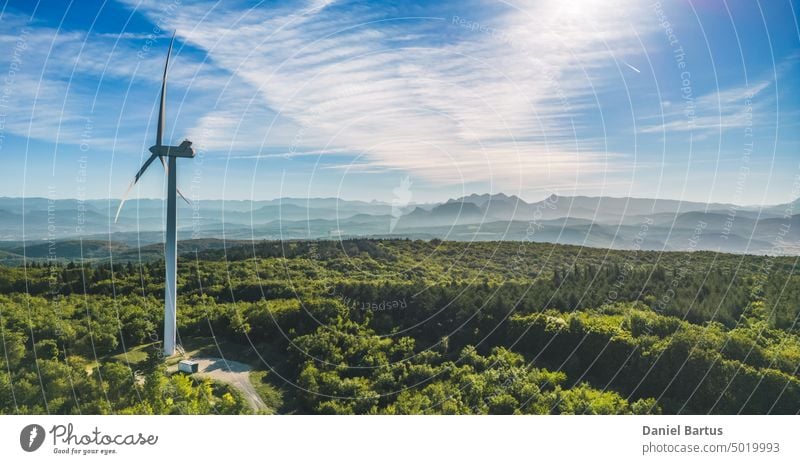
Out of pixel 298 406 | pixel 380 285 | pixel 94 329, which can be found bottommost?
pixel 298 406

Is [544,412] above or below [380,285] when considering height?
below

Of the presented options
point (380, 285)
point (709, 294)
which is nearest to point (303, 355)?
point (380, 285)

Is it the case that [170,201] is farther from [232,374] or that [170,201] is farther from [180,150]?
[232,374]

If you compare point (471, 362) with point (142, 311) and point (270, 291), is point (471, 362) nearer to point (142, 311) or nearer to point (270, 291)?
point (270, 291)

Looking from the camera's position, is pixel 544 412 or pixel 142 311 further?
pixel 142 311

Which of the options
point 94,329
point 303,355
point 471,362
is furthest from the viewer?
point 94,329
